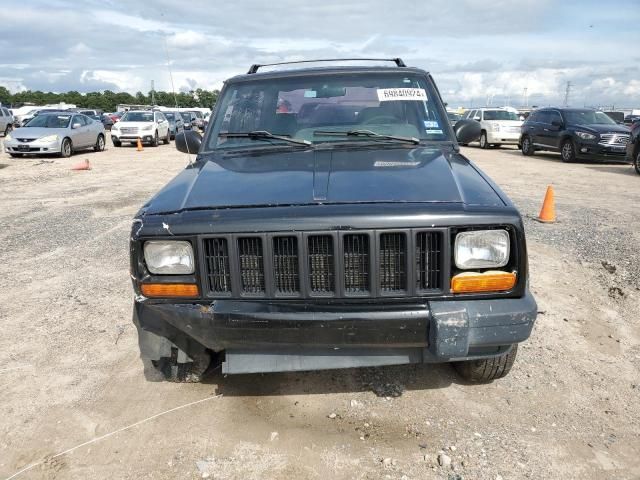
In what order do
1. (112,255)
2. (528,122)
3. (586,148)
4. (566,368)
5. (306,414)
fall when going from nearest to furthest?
(306,414)
(566,368)
(112,255)
(586,148)
(528,122)

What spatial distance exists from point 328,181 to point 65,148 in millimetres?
17676

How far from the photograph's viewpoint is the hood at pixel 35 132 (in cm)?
1727

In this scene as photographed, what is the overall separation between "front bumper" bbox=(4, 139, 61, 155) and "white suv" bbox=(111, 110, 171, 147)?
637cm

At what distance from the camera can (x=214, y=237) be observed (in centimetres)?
252

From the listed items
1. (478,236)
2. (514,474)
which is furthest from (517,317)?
(514,474)

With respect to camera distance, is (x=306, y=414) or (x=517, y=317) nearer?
(x=517, y=317)

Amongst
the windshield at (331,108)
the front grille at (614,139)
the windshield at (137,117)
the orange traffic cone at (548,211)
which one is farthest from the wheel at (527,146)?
the windshield at (137,117)

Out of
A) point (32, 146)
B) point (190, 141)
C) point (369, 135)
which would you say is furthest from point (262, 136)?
point (32, 146)

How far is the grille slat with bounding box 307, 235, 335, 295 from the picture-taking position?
2488 millimetres

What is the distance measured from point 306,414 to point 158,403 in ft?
2.93

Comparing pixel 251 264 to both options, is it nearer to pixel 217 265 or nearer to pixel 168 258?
pixel 217 265

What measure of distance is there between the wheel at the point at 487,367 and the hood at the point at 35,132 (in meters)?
17.8

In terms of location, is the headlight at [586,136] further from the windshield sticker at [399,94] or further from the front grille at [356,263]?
the front grille at [356,263]

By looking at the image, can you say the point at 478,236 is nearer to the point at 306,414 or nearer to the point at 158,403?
the point at 306,414
